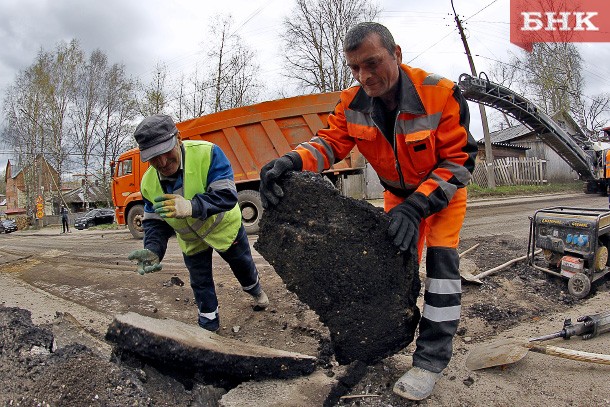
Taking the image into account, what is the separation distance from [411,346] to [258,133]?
7426mm

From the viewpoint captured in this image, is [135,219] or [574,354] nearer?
[574,354]

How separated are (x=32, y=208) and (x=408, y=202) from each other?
37.4 m

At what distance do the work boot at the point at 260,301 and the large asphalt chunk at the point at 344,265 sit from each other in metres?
1.53

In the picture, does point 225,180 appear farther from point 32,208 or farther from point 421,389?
point 32,208

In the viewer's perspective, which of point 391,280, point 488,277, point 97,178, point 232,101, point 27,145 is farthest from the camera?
point 97,178

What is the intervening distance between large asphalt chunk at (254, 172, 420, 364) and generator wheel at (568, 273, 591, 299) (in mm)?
2579

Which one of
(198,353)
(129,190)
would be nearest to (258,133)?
(129,190)

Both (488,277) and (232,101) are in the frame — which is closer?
(488,277)

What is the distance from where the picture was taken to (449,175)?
6.91ft

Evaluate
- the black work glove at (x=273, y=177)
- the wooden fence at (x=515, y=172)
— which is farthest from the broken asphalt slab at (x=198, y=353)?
the wooden fence at (x=515, y=172)

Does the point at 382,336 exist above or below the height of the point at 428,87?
below

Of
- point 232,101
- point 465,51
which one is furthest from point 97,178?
point 465,51

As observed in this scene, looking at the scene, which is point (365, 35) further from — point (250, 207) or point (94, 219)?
point (94, 219)

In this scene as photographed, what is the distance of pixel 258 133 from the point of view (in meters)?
9.66
